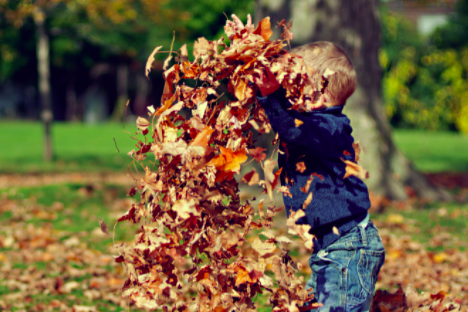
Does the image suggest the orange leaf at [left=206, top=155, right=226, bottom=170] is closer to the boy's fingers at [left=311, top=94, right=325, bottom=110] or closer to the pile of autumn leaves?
the pile of autumn leaves

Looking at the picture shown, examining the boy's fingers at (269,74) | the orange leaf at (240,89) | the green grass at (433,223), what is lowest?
the green grass at (433,223)

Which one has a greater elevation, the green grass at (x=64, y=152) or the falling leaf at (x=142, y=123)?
the falling leaf at (x=142, y=123)

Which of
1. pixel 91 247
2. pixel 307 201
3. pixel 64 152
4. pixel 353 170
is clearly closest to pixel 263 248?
pixel 307 201

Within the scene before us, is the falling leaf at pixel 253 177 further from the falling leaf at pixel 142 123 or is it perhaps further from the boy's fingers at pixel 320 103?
the falling leaf at pixel 142 123

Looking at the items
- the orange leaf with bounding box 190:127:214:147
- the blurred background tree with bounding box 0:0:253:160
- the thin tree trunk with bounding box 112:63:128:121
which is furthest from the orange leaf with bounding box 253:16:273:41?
the thin tree trunk with bounding box 112:63:128:121

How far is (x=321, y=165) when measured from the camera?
2307 millimetres

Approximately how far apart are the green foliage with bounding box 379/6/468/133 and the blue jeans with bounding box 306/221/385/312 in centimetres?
2152

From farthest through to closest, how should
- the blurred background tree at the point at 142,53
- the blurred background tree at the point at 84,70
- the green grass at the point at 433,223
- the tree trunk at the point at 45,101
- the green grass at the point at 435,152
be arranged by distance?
1. the blurred background tree at the point at 84,70
2. the tree trunk at the point at 45,101
3. the green grass at the point at 435,152
4. the blurred background tree at the point at 142,53
5. the green grass at the point at 433,223

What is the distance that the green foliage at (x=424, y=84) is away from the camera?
2222 cm

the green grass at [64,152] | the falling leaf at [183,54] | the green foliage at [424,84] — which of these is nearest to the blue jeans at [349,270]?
the falling leaf at [183,54]

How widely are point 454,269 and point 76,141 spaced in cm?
1654

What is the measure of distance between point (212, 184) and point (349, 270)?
0.73 meters

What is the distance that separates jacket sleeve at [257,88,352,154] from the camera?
217 centimetres

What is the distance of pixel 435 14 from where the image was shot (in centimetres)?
4584
